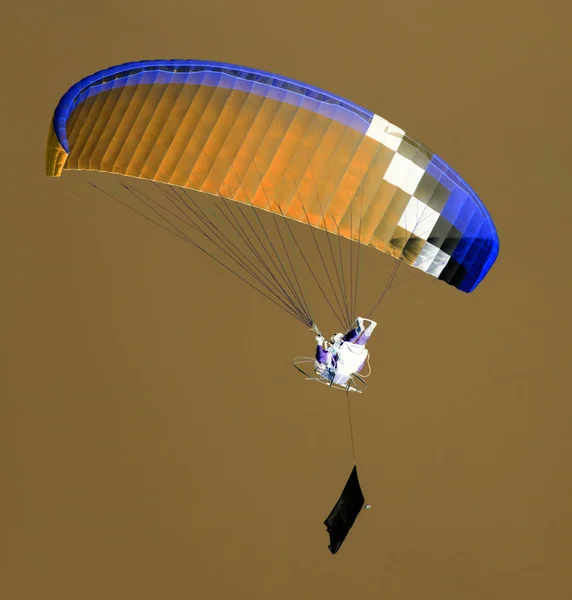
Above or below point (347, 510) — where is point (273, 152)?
→ above

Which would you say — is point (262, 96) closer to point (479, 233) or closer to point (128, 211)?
point (479, 233)

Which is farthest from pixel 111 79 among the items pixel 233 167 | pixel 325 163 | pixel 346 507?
pixel 346 507

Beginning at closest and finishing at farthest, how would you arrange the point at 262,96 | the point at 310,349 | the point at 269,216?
the point at 262,96
the point at 310,349
the point at 269,216

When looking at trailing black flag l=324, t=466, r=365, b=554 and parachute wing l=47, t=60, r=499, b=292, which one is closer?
parachute wing l=47, t=60, r=499, b=292

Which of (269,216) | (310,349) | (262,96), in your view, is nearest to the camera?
(262,96)

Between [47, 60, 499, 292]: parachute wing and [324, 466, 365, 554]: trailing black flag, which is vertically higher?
[47, 60, 499, 292]: parachute wing

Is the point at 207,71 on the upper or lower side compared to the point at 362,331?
upper

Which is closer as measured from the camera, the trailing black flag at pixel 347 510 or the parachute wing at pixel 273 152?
the parachute wing at pixel 273 152

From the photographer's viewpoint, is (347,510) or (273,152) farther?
(347,510)

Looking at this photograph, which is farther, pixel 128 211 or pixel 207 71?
pixel 128 211

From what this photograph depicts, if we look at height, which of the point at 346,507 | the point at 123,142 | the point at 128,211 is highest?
the point at 123,142

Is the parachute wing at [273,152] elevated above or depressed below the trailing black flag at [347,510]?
above
